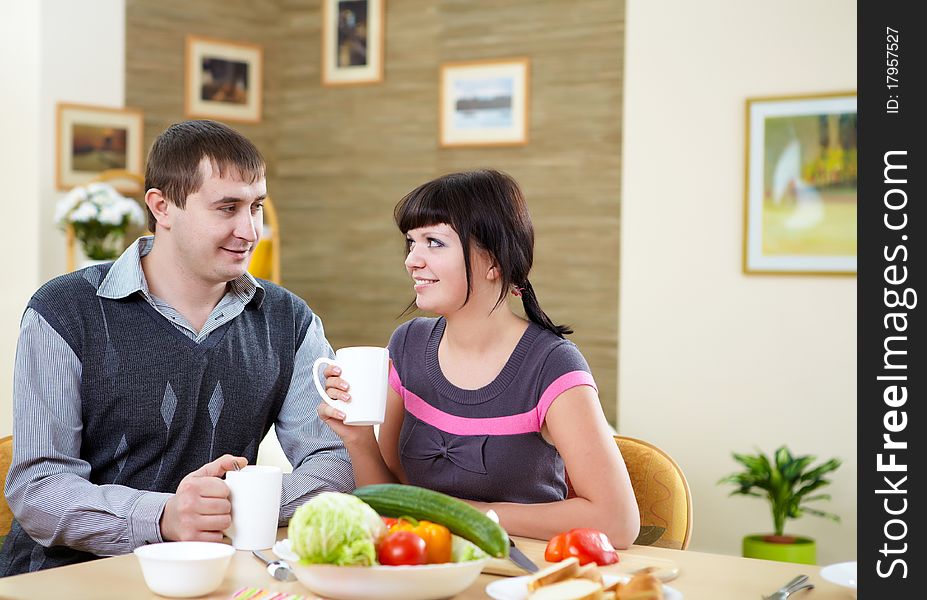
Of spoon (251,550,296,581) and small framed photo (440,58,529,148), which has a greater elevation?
small framed photo (440,58,529,148)

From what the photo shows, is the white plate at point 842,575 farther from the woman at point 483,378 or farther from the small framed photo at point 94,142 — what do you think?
the small framed photo at point 94,142

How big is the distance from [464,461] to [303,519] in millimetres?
620

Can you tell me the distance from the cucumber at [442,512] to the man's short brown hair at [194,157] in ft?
2.49

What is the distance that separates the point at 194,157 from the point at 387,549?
92cm

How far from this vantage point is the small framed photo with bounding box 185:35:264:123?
549cm

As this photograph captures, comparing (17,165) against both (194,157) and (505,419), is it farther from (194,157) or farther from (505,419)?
(505,419)

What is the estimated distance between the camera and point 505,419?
193 centimetres

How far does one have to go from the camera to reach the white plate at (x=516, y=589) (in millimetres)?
1368

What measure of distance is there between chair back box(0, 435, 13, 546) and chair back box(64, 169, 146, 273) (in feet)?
8.91

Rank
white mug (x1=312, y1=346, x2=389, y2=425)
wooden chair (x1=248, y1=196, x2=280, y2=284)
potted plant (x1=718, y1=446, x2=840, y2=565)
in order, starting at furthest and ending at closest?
1. wooden chair (x1=248, y1=196, x2=280, y2=284)
2. potted plant (x1=718, y1=446, x2=840, y2=565)
3. white mug (x1=312, y1=346, x2=389, y2=425)

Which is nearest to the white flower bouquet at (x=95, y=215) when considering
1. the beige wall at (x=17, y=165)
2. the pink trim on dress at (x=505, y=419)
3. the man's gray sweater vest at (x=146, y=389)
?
the beige wall at (x=17, y=165)

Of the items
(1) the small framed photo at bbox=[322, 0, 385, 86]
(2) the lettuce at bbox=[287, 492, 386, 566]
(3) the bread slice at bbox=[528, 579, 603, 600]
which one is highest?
(1) the small framed photo at bbox=[322, 0, 385, 86]

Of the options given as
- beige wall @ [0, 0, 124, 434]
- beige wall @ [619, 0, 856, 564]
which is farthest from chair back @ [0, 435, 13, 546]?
beige wall @ [619, 0, 856, 564]

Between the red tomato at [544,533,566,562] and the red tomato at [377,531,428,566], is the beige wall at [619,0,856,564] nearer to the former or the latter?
the red tomato at [544,533,566,562]
